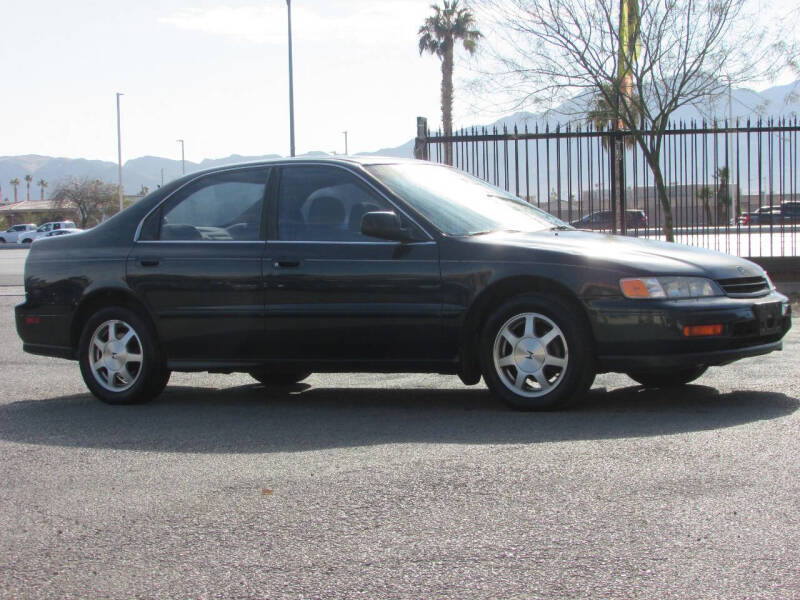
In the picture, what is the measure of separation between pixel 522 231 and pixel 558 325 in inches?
36.3

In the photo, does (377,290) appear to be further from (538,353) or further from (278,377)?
(278,377)

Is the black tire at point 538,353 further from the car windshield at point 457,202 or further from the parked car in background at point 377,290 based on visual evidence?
the car windshield at point 457,202

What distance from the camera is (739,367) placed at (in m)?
8.47

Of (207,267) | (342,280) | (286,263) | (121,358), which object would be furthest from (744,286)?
(121,358)

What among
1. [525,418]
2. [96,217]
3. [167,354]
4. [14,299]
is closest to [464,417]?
[525,418]

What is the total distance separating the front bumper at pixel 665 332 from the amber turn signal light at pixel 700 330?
19 mm

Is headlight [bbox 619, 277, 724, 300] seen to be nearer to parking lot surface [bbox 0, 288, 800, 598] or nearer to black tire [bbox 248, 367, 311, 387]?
parking lot surface [bbox 0, 288, 800, 598]

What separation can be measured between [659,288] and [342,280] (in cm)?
192

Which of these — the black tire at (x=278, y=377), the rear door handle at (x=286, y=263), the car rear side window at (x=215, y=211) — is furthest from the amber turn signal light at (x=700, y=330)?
the black tire at (x=278, y=377)

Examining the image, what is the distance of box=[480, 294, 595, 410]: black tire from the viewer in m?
6.48

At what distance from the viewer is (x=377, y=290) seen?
22.7 feet

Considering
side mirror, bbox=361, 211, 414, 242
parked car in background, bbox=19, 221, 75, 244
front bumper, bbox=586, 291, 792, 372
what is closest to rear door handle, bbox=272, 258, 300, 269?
side mirror, bbox=361, 211, 414, 242

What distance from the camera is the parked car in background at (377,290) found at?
21.3ft

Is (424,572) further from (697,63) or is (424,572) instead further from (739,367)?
(697,63)
